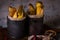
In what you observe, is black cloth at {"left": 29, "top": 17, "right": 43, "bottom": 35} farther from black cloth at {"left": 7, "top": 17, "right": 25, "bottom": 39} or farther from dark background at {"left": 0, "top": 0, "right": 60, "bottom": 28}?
dark background at {"left": 0, "top": 0, "right": 60, "bottom": 28}

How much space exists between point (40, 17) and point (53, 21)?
1.31 ft

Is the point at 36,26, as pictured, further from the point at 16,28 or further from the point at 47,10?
the point at 47,10

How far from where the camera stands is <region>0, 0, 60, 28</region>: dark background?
1.34 meters

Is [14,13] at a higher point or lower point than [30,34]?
higher

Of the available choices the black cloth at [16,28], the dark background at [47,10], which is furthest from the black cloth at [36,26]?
the dark background at [47,10]

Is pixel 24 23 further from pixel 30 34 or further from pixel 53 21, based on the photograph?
pixel 53 21

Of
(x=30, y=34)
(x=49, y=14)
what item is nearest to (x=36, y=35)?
(x=30, y=34)

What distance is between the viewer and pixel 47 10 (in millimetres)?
1405

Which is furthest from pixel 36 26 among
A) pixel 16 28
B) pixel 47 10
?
pixel 47 10

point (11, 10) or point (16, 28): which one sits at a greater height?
point (11, 10)

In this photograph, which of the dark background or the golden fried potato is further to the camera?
the dark background

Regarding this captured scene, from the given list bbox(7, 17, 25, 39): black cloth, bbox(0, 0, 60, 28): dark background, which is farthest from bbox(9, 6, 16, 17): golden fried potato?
bbox(0, 0, 60, 28): dark background

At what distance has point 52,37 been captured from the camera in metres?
1.08

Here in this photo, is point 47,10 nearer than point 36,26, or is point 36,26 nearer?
point 36,26
